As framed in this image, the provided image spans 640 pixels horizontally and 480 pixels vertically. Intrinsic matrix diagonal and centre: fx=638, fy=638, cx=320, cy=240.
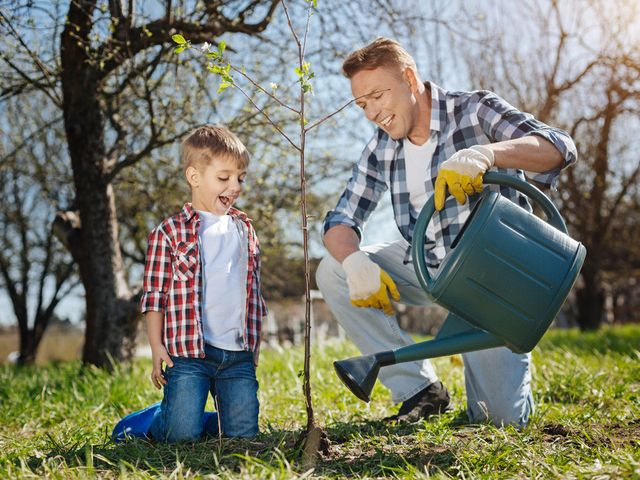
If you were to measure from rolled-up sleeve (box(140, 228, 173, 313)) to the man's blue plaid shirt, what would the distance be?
63 centimetres

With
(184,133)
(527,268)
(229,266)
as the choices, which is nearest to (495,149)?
(527,268)

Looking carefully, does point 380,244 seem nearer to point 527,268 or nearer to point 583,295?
point 527,268

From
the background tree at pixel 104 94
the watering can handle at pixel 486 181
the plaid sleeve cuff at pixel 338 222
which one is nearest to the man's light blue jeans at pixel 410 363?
the plaid sleeve cuff at pixel 338 222

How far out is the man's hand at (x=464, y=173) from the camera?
6.03ft

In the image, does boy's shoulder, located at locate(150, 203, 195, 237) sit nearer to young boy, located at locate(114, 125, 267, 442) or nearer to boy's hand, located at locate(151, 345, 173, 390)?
young boy, located at locate(114, 125, 267, 442)

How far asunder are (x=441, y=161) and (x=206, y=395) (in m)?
1.16

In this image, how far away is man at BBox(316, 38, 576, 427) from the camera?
2152 millimetres

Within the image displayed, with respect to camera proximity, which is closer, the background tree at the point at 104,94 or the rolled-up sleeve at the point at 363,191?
the rolled-up sleeve at the point at 363,191

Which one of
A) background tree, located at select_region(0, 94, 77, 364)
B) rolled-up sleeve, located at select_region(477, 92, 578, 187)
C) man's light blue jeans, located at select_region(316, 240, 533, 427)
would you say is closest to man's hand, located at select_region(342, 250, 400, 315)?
man's light blue jeans, located at select_region(316, 240, 533, 427)

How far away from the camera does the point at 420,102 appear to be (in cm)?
240

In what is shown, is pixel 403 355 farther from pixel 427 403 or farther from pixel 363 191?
pixel 363 191

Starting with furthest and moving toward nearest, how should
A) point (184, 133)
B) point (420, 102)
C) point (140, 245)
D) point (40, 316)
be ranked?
point (40, 316) → point (140, 245) → point (184, 133) → point (420, 102)

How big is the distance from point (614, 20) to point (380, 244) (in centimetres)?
506

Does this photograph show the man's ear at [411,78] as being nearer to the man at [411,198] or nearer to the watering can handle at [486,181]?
the man at [411,198]
